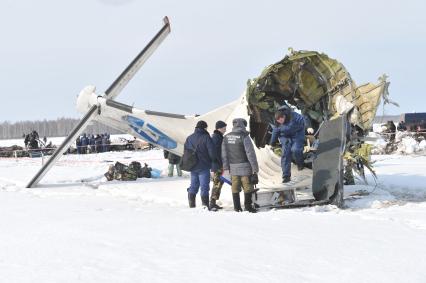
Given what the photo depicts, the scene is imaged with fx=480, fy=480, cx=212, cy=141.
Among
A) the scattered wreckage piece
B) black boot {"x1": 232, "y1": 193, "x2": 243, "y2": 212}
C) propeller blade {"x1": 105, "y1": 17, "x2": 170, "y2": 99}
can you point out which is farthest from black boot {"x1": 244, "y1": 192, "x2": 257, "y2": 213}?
the scattered wreckage piece

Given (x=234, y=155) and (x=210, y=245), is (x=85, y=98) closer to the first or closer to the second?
(x=234, y=155)

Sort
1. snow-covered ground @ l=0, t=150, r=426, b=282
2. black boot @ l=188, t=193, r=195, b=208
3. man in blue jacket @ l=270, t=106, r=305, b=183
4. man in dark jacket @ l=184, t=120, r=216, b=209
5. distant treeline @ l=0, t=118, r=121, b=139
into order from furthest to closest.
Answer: distant treeline @ l=0, t=118, r=121, b=139 < man in blue jacket @ l=270, t=106, r=305, b=183 < black boot @ l=188, t=193, r=195, b=208 < man in dark jacket @ l=184, t=120, r=216, b=209 < snow-covered ground @ l=0, t=150, r=426, b=282

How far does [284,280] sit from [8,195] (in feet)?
27.2

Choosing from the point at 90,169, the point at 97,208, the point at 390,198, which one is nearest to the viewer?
the point at 97,208

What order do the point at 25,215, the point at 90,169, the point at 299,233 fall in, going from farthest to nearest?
1. the point at 90,169
2. the point at 25,215
3. the point at 299,233

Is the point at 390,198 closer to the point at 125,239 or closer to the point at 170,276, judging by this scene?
the point at 125,239

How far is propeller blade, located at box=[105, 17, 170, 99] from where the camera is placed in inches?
500

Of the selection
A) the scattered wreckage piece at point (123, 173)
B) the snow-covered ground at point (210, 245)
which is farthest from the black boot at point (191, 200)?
the scattered wreckage piece at point (123, 173)

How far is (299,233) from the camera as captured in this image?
5184 mm

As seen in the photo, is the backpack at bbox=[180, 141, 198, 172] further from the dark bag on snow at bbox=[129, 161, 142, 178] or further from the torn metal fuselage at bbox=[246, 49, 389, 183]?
the dark bag on snow at bbox=[129, 161, 142, 178]

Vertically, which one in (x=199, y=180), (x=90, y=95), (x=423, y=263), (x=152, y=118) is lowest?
(x=423, y=263)

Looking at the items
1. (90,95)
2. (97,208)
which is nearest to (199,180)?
(97,208)

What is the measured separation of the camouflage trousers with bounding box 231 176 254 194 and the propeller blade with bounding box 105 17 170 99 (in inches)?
240

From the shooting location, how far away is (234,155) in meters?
7.58
